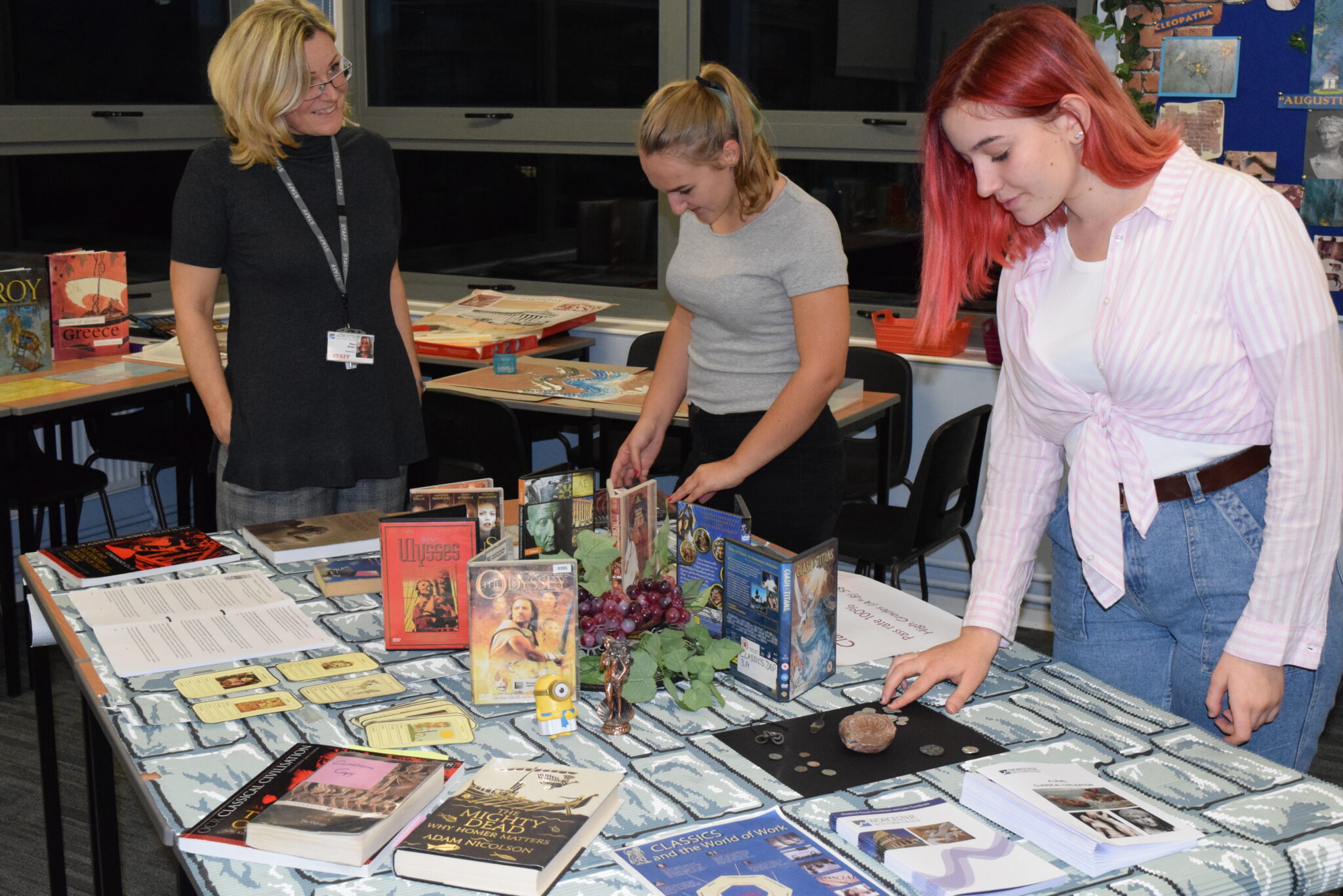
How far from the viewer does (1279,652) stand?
135 centimetres

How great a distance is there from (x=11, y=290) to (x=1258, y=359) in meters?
3.42

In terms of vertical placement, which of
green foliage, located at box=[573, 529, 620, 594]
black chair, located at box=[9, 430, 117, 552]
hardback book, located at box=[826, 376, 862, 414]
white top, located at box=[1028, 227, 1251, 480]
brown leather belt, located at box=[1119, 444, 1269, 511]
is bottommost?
black chair, located at box=[9, 430, 117, 552]

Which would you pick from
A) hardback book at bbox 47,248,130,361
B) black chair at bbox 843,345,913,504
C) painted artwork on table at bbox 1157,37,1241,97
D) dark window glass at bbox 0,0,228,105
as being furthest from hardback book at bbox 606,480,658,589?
dark window glass at bbox 0,0,228,105

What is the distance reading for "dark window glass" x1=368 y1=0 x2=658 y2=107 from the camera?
455cm

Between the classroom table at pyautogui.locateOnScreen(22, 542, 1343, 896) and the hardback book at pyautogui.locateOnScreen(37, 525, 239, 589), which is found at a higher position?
the hardback book at pyautogui.locateOnScreen(37, 525, 239, 589)

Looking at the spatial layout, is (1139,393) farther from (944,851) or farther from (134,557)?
(134,557)

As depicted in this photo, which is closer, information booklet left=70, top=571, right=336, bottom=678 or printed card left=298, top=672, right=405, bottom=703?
→ printed card left=298, top=672, right=405, bottom=703

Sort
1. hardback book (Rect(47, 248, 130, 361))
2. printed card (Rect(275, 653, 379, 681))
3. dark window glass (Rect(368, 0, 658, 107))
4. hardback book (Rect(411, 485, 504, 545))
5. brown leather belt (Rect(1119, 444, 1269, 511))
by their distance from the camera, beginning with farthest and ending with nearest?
dark window glass (Rect(368, 0, 658, 107))
hardback book (Rect(47, 248, 130, 361))
hardback book (Rect(411, 485, 504, 545))
printed card (Rect(275, 653, 379, 681))
brown leather belt (Rect(1119, 444, 1269, 511))

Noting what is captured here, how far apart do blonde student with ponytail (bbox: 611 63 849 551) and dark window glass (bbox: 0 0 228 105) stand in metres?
3.04

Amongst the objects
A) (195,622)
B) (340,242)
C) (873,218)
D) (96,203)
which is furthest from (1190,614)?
(96,203)

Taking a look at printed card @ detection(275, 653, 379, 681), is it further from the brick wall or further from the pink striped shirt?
the brick wall

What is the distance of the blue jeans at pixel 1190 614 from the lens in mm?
1408

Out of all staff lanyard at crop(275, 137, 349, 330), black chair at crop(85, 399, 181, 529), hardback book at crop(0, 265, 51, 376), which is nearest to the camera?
staff lanyard at crop(275, 137, 349, 330)

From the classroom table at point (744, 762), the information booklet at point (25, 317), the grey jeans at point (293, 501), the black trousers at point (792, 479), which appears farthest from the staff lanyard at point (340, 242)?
the information booklet at point (25, 317)
